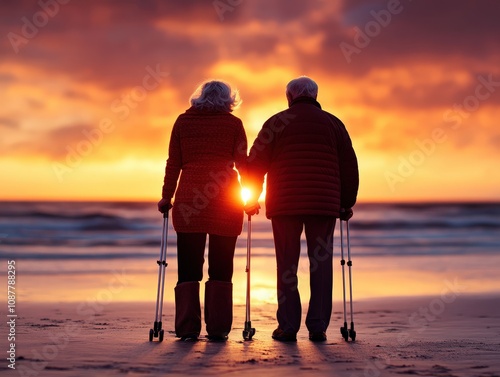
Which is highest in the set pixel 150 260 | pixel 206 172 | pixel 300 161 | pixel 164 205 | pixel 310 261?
pixel 150 260

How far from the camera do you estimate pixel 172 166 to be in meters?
6.70

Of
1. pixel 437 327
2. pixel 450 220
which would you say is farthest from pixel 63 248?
pixel 450 220

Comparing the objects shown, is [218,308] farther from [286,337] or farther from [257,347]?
[257,347]

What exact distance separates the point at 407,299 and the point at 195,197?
468cm

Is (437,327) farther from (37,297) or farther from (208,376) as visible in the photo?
(37,297)

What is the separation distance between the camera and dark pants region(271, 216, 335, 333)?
6.60m

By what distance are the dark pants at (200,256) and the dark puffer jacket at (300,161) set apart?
447mm

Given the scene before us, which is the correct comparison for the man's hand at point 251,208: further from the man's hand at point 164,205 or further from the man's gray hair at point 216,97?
the man's gray hair at point 216,97

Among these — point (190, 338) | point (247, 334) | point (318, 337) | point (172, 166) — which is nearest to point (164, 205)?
point (172, 166)

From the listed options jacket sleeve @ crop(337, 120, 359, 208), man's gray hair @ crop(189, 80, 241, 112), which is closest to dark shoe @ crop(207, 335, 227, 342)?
jacket sleeve @ crop(337, 120, 359, 208)

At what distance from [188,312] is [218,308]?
0.24 meters

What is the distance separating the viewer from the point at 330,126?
6.70m

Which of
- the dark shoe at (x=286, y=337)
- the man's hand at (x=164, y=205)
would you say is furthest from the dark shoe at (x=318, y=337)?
the man's hand at (x=164, y=205)

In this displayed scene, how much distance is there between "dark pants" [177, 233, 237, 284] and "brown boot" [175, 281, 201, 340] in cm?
7
